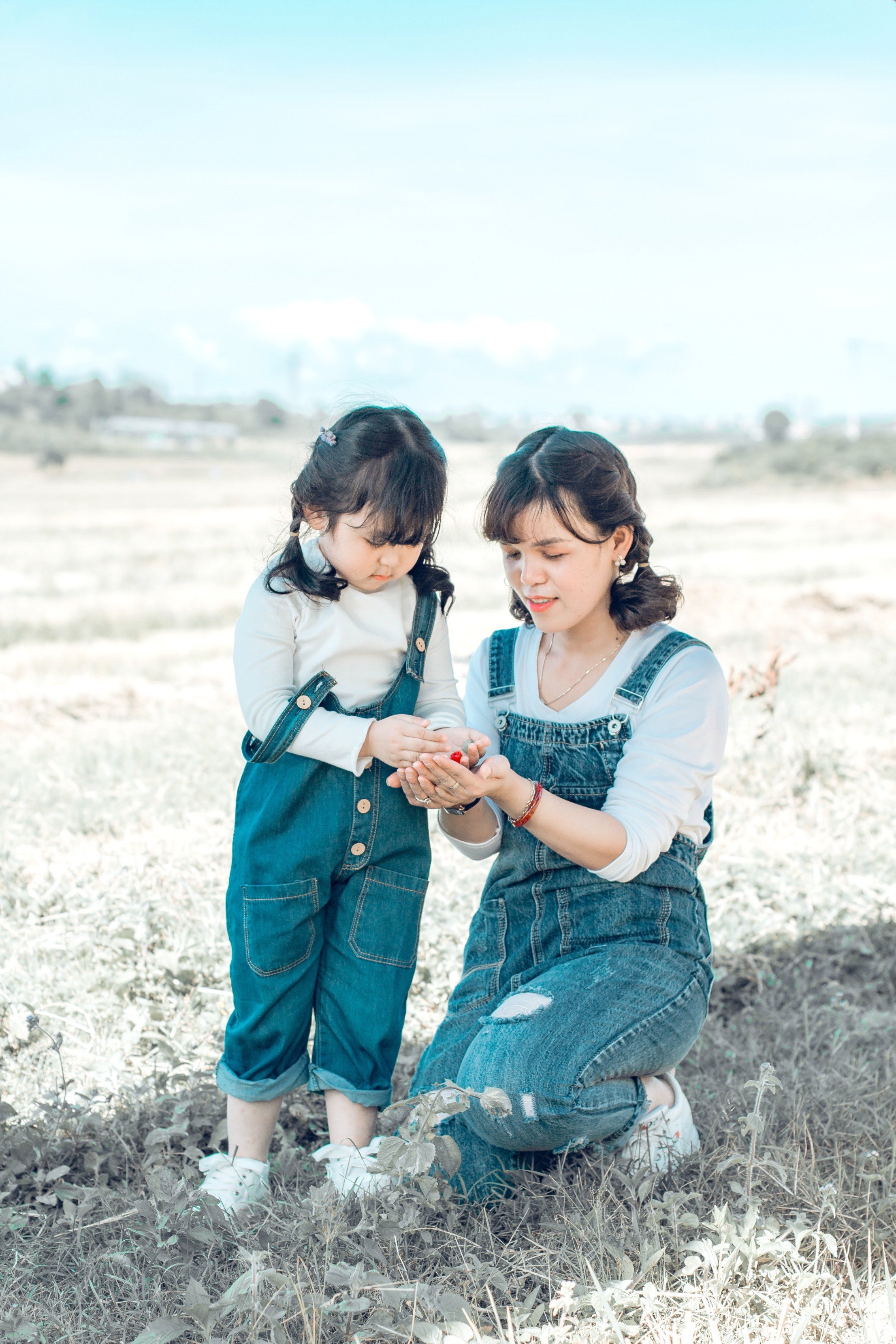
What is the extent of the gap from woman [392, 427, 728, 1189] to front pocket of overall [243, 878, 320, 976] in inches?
12.3

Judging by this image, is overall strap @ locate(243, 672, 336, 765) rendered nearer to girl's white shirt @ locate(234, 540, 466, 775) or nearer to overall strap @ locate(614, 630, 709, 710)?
girl's white shirt @ locate(234, 540, 466, 775)

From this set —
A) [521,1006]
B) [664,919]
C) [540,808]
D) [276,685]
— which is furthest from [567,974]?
[276,685]

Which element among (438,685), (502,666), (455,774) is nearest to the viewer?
(455,774)

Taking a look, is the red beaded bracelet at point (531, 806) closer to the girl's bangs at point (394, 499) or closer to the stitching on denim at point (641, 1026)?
the stitching on denim at point (641, 1026)

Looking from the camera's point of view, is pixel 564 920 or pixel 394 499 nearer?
pixel 394 499

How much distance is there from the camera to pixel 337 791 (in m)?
2.36

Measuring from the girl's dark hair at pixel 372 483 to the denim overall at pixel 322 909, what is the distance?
0.21 metres

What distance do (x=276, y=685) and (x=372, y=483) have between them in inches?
17.4

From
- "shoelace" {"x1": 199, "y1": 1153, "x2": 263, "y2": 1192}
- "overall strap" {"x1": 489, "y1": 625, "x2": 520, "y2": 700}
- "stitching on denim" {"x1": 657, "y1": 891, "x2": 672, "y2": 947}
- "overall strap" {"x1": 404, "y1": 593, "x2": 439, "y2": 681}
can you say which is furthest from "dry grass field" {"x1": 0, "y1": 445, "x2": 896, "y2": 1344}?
"stitching on denim" {"x1": 657, "y1": 891, "x2": 672, "y2": 947}

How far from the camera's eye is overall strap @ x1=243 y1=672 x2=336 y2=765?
2285 millimetres

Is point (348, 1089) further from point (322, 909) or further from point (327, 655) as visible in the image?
point (327, 655)

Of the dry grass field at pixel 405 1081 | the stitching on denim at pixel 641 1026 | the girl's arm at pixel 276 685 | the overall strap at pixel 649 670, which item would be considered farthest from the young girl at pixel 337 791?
the stitching on denim at pixel 641 1026

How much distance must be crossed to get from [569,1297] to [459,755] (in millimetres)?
918

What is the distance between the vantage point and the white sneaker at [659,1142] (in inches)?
90.7
